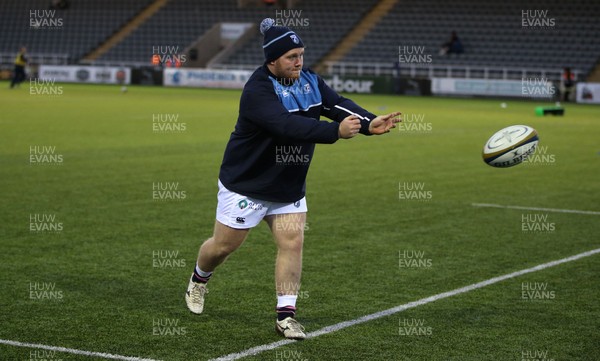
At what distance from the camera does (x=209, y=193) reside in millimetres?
13594

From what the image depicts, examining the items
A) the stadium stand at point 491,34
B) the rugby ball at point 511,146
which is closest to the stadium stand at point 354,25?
the stadium stand at point 491,34

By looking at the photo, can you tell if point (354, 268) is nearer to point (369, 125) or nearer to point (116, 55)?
point (369, 125)

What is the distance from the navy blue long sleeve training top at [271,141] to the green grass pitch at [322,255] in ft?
3.27

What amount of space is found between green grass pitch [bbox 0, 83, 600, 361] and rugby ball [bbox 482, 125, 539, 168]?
99 centimetres

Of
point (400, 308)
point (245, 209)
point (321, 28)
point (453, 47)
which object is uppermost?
point (245, 209)

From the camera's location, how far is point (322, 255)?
9.40m

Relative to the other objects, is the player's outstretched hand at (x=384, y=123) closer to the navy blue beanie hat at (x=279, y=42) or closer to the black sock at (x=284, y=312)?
the navy blue beanie hat at (x=279, y=42)

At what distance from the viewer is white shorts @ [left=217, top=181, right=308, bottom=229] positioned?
21.7 ft

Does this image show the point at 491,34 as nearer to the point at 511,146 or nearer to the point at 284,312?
the point at 511,146

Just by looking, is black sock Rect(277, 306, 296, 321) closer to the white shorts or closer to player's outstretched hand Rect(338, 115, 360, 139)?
the white shorts

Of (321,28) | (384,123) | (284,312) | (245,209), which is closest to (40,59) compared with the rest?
(321,28)

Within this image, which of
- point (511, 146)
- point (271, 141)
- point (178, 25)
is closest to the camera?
point (271, 141)

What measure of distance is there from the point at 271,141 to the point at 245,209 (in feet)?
1.63

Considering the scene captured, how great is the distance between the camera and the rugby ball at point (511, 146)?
8844 millimetres
